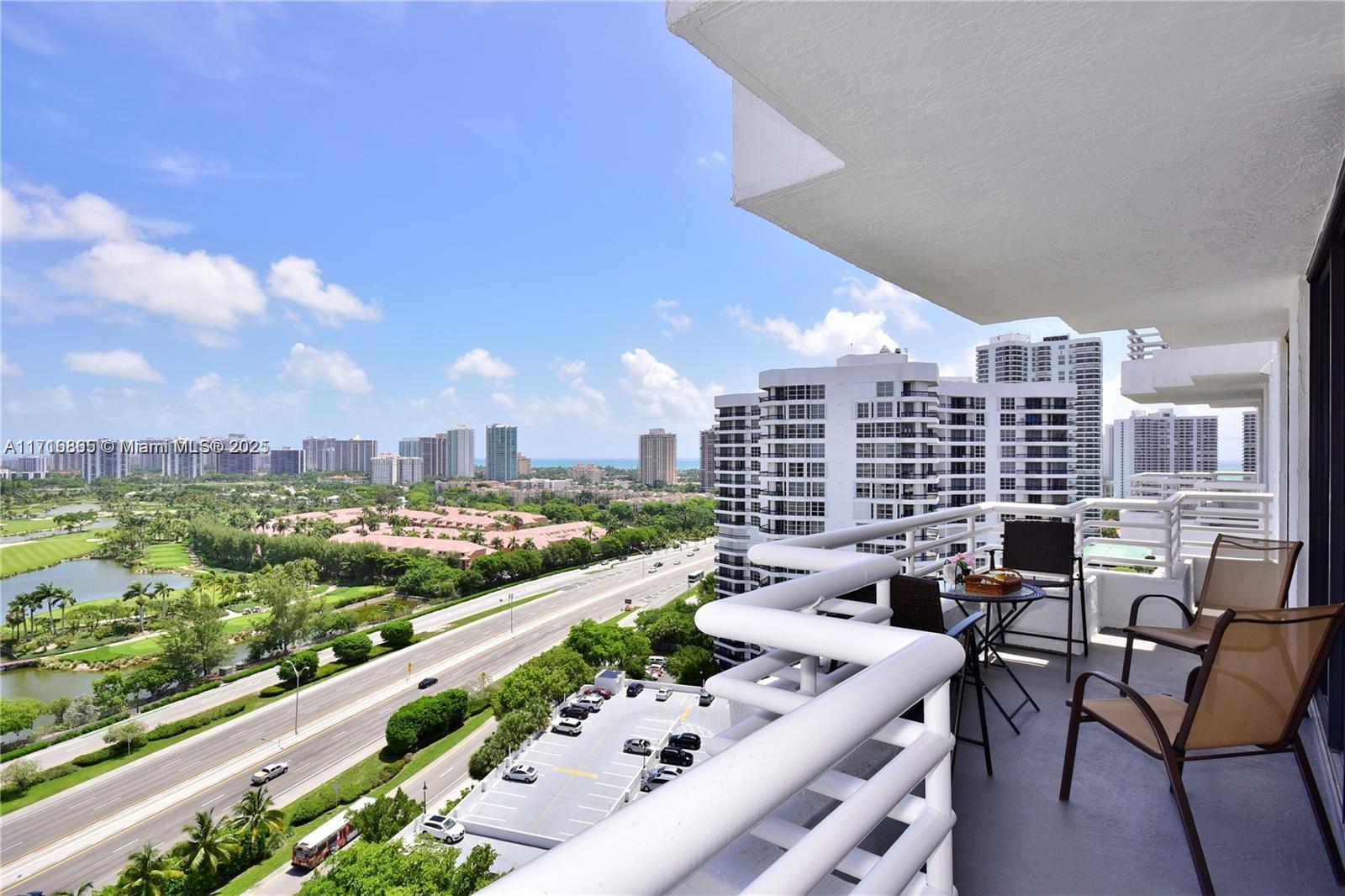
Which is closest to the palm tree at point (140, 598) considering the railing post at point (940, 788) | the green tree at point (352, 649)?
the green tree at point (352, 649)

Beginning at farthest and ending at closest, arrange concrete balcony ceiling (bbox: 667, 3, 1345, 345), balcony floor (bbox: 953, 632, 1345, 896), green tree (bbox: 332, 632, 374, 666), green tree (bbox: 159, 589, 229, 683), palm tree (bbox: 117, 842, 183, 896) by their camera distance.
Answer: green tree (bbox: 332, 632, 374, 666)
green tree (bbox: 159, 589, 229, 683)
palm tree (bbox: 117, 842, 183, 896)
balcony floor (bbox: 953, 632, 1345, 896)
concrete balcony ceiling (bbox: 667, 3, 1345, 345)

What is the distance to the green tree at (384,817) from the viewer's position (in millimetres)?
16438

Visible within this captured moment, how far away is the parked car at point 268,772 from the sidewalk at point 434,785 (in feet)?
14.3

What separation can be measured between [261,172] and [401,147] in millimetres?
15588

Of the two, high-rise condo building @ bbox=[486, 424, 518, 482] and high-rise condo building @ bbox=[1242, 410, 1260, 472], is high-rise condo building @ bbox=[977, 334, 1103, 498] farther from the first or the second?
high-rise condo building @ bbox=[486, 424, 518, 482]

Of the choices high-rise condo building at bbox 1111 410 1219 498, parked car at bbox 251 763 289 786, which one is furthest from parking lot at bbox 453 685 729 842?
high-rise condo building at bbox 1111 410 1219 498

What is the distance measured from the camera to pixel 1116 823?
6.15ft

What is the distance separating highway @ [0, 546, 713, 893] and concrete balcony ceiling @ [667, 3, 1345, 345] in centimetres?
2440

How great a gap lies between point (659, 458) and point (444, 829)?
7020 centimetres

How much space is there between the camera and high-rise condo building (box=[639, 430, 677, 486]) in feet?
279

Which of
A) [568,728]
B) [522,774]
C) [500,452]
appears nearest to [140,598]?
[568,728]

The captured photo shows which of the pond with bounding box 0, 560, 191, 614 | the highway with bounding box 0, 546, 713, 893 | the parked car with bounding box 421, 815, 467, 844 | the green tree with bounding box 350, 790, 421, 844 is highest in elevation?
the pond with bounding box 0, 560, 191, 614

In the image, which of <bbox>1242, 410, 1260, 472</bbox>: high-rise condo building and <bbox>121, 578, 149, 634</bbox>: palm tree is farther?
<bbox>121, 578, 149, 634</bbox>: palm tree

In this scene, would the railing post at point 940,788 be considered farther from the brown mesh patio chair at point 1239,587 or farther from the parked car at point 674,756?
the parked car at point 674,756
